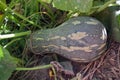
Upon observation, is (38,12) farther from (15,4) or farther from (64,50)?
(64,50)

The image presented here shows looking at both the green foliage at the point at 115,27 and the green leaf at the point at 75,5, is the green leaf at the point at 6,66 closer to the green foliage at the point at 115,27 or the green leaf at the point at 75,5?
the green leaf at the point at 75,5

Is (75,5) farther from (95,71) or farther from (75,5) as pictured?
(95,71)

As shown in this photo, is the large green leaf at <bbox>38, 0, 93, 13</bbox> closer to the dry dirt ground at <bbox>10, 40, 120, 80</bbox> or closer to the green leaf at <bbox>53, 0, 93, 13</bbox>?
the green leaf at <bbox>53, 0, 93, 13</bbox>

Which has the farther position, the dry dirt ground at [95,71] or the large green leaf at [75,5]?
the dry dirt ground at [95,71]

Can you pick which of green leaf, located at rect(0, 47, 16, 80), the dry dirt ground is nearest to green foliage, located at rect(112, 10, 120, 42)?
the dry dirt ground

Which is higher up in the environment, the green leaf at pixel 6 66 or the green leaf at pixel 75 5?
the green leaf at pixel 75 5

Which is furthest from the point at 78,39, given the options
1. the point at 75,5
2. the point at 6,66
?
the point at 6,66

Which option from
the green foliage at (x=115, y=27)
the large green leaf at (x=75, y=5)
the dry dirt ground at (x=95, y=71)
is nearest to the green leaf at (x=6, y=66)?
the dry dirt ground at (x=95, y=71)

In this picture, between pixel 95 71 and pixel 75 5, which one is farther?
pixel 95 71

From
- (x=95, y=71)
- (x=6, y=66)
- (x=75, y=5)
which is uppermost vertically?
(x=75, y=5)
